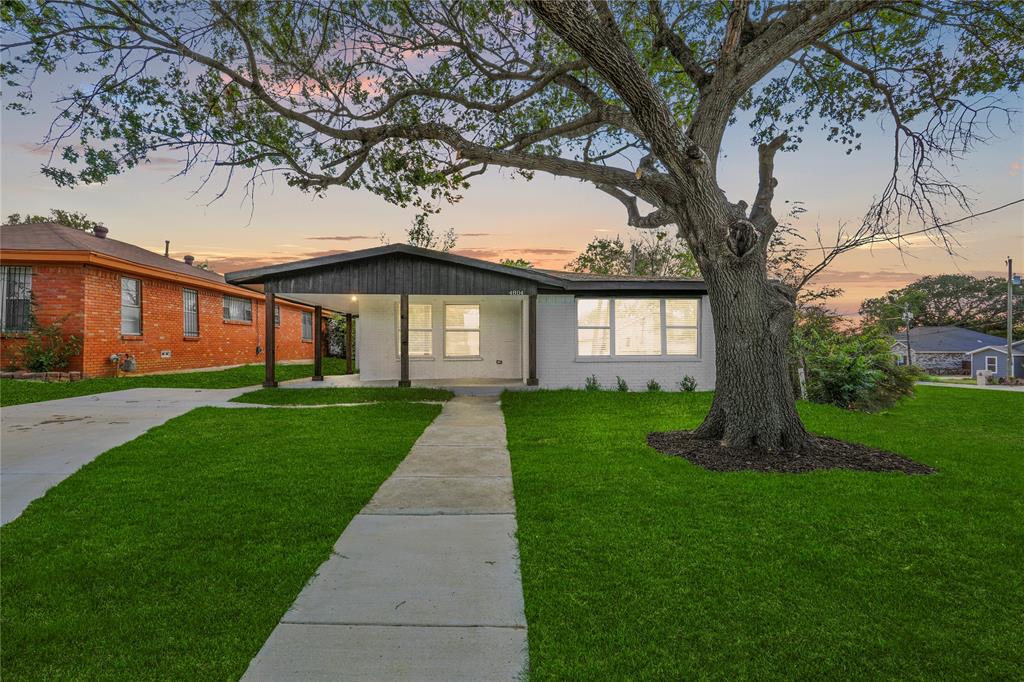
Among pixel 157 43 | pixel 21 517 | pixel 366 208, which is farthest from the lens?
pixel 366 208

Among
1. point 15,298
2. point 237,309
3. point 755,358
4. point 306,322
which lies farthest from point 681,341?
point 306,322

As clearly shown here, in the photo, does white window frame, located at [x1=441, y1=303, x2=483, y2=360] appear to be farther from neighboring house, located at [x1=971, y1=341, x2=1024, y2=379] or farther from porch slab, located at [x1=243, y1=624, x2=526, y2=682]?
neighboring house, located at [x1=971, y1=341, x2=1024, y2=379]

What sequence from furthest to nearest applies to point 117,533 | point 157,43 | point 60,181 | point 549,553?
point 157,43, point 60,181, point 117,533, point 549,553

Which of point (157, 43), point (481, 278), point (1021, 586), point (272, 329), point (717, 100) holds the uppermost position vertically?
point (157, 43)

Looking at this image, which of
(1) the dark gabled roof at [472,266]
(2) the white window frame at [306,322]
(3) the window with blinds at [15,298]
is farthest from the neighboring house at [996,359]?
(3) the window with blinds at [15,298]

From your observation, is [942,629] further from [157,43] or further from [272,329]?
[272,329]

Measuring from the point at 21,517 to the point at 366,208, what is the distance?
13.9m

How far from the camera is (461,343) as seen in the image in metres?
14.6

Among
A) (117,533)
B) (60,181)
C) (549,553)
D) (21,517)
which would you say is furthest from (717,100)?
(60,181)

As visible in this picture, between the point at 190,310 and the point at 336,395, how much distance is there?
9.42m

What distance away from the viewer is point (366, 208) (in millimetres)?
16406

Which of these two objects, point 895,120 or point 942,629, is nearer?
point 942,629

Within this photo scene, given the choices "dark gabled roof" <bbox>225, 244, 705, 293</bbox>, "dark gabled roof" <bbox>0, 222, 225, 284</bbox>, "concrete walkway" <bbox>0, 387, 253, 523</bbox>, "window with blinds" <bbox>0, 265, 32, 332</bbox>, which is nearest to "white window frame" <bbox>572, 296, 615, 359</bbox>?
"dark gabled roof" <bbox>225, 244, 705, 293</bbox>

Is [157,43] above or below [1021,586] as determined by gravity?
above
